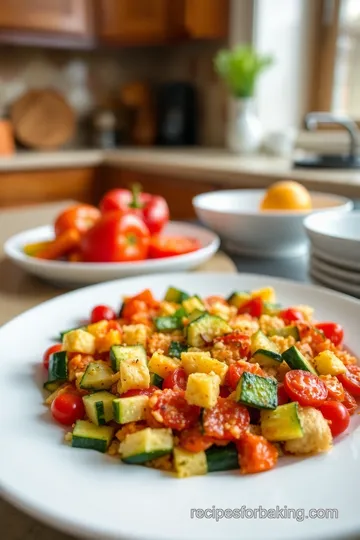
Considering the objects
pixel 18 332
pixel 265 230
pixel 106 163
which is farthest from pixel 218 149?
pixel 18 332

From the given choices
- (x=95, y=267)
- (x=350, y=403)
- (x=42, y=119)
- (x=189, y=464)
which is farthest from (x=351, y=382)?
(x=42, y=119)

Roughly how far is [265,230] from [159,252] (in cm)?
24

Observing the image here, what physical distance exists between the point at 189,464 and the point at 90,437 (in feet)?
0.35

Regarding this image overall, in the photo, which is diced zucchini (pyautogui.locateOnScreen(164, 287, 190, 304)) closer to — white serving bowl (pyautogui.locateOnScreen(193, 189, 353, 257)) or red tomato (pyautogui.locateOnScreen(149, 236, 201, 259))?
red tomato (pyautogui.locateOnScreen(149, 236, 201, 259))

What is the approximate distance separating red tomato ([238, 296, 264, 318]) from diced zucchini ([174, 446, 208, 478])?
36 cm

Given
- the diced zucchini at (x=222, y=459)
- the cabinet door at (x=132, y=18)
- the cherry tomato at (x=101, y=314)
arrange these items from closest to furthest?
the diced zucchini at (x=222, y=459)
the cherry tomato at (x=101, y=314)
the cabinet door at (x=132, y=18)

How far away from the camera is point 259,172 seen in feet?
7.77

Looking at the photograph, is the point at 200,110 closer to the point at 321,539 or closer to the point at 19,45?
the point at 19,45

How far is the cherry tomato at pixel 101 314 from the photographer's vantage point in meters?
0.84

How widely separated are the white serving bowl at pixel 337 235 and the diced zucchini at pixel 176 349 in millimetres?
331

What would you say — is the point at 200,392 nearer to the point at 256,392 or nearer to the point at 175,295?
the point at 256,392

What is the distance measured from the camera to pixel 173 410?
0.57 m

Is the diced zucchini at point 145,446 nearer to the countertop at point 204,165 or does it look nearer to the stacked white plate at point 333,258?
the stacked white plate at point 333,258

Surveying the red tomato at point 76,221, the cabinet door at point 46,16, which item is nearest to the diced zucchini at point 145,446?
the red tomato at point 76,221
